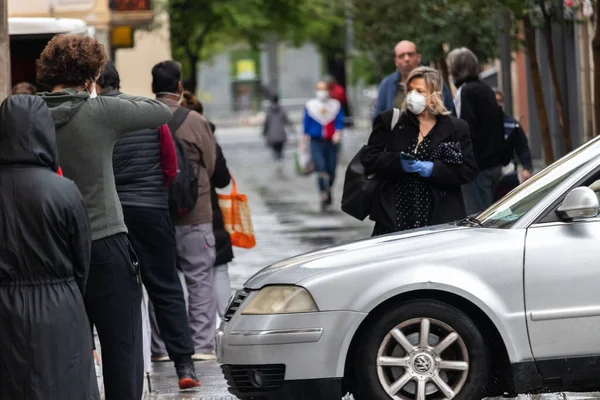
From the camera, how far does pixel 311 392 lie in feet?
21.3

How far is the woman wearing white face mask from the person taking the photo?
8164 millimetres

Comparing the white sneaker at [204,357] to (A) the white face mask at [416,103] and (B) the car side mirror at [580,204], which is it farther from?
(B) the car side mirror at [580,204]

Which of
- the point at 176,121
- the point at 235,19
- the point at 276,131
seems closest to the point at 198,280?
the point at 176,121

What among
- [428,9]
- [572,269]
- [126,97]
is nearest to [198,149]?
[126,97]

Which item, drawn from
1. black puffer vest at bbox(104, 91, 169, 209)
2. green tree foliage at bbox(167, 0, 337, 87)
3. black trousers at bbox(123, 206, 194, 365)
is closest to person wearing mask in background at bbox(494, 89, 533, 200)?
black trousers at bbox(123, 206, 194, 365)

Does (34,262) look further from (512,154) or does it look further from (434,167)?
(512,154)

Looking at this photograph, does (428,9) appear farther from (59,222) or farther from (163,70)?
(59,222)

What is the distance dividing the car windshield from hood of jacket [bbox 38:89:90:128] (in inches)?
79.9

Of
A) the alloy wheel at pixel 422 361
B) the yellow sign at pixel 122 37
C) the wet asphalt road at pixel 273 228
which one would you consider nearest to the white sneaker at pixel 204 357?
the wet asphalt road at pixel 273 228

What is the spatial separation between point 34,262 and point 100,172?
1226 millimetres

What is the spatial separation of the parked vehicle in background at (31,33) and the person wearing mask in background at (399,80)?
7.71ft

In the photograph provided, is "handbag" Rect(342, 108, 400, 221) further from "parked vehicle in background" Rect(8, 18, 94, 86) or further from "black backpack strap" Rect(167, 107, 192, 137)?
"parked vehicle in background" Rect(8, 18, 94, 86)

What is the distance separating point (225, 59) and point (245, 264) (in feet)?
203

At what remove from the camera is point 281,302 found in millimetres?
6582
